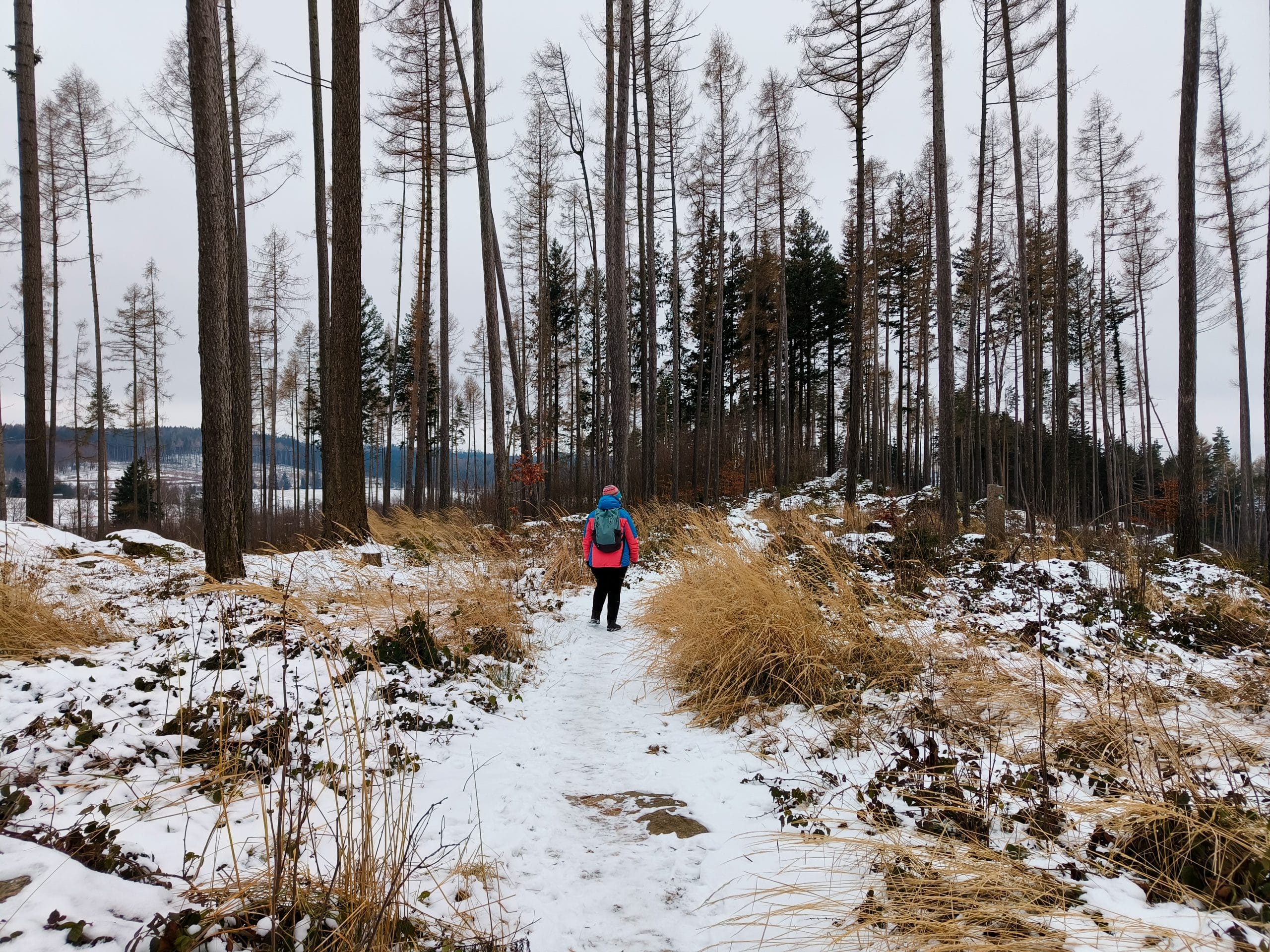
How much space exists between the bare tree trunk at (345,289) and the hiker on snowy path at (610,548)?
12.0 feet

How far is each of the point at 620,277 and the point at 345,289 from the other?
527cm

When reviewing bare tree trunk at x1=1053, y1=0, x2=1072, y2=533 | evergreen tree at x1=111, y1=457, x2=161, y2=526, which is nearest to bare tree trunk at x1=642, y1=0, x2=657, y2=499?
bare tree trunk at x1=1053, y1=0, x2=1072, y2=533

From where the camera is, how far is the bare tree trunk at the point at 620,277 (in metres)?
10.8

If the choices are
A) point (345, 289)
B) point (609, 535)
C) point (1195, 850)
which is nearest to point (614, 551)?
point (609, 535)

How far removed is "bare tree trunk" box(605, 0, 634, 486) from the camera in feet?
35.3

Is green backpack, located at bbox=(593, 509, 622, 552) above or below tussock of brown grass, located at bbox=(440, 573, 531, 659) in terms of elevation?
above

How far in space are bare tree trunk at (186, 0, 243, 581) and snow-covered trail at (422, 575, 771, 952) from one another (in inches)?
153

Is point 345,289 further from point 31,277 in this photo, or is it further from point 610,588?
point 31,277

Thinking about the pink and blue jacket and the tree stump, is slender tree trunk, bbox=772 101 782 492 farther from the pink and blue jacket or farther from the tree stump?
the pink and blue jacket

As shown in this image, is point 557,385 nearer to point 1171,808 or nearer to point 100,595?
point 100,595

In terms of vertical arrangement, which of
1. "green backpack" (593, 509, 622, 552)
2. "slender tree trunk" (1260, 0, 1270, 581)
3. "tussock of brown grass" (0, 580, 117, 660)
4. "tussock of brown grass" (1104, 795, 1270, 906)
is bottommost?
"tussock of brown grass" (1104, 795, 1270, 906)

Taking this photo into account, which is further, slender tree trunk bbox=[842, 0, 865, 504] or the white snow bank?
slender tree trunk bbox=[842, 0, 865, 504]

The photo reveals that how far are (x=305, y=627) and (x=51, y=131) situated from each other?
79.6ft

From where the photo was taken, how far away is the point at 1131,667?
378 centimetres
